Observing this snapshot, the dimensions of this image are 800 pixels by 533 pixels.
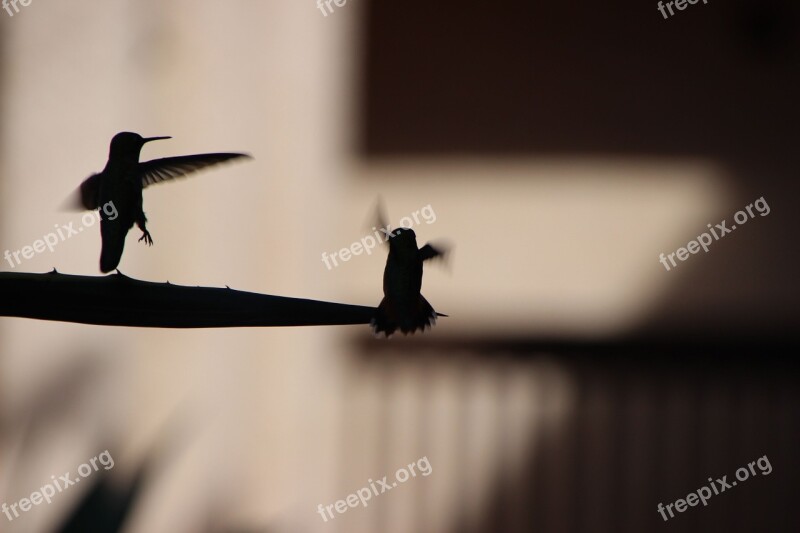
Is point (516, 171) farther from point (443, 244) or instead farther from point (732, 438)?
point (443, 244)

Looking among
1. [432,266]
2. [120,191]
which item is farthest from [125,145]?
[432,266]

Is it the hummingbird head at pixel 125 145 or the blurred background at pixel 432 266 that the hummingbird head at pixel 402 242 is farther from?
the blurred background at pixel 432 266

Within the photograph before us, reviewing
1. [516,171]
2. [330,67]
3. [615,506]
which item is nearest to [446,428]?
[615,506]

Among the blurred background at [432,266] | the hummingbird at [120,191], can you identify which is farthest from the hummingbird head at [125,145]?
the blurred background at [432,266]

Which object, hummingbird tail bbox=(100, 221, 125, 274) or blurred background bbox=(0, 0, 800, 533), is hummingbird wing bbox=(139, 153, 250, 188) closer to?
hummingbird tail bbox=(100, 221, 125, 274)

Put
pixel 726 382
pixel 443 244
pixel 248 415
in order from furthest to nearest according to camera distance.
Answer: pixel 248 415 < pixel 726 382 < pixel 443 244

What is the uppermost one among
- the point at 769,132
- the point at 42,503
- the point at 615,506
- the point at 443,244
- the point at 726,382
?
the point at 769,132
